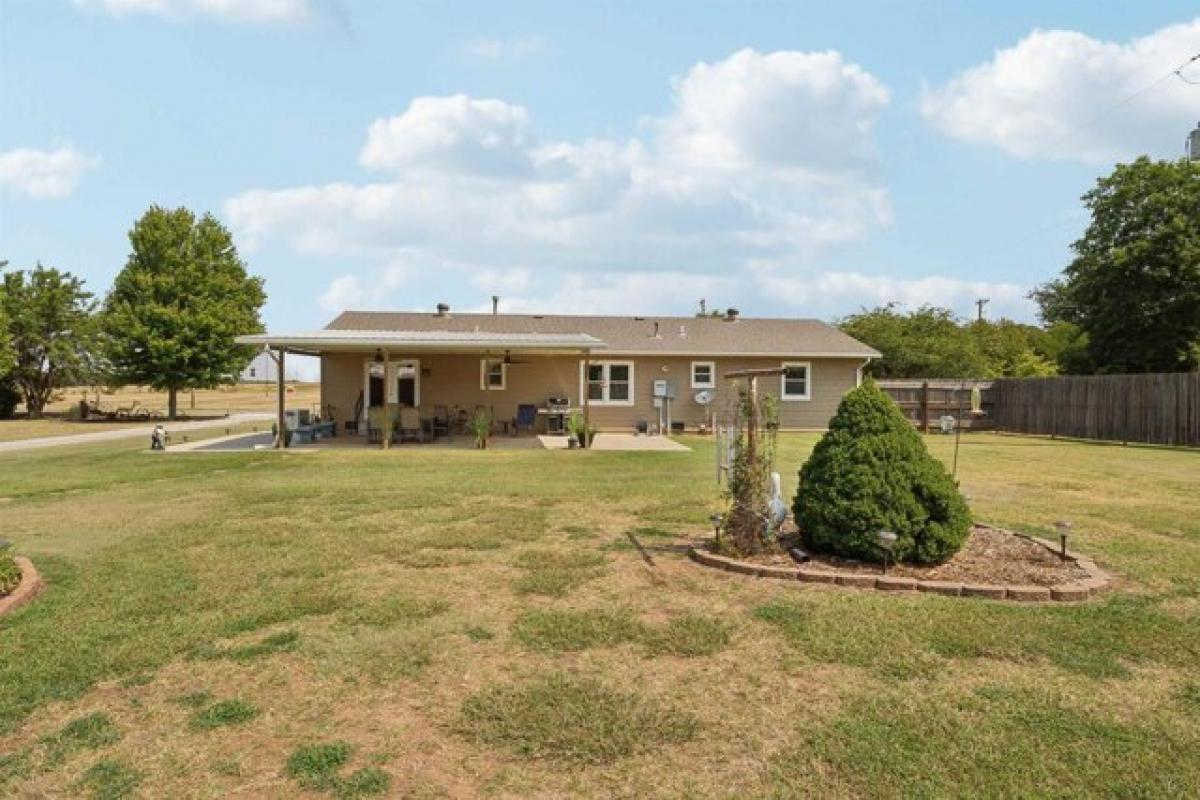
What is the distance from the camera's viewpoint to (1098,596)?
485 centimetres

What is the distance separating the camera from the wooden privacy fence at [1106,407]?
17375mm

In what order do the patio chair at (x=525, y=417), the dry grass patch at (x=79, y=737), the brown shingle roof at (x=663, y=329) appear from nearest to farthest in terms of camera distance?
the dry grass patch at (x=79, y=737), the patio chair at (x=525, y=417), the brown shingle roof at (x=663, y=329)

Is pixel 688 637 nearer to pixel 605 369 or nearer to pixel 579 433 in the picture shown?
pixel 579 433

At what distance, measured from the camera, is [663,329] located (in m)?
23.7

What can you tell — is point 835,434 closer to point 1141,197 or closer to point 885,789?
point 885,789

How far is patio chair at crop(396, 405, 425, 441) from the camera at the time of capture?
17.2 m

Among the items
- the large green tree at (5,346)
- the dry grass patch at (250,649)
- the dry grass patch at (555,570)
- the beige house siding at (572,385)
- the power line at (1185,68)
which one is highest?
the power line at (1185,68)

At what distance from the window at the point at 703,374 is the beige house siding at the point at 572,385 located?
132mm

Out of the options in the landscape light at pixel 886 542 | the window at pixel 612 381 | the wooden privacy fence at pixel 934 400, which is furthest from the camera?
the wooden privacy fence at pixel 934 400

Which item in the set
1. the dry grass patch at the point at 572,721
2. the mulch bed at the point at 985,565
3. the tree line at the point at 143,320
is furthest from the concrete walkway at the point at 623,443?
the tree line at the point at 143,320

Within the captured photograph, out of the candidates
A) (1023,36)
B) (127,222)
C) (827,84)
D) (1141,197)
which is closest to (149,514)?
(827,84)

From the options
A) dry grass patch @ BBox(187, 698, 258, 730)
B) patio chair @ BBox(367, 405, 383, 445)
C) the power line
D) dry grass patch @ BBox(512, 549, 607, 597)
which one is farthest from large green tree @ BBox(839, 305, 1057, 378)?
dry grass patch @ BBox(187, 698, 258, 730)

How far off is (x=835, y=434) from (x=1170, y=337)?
1022 inches

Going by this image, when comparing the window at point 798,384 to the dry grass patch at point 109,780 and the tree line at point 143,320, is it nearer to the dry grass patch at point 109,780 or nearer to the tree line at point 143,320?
the dry grass patch at point 109,780
